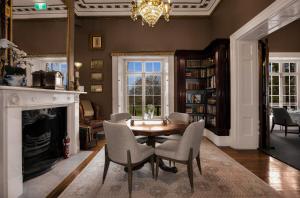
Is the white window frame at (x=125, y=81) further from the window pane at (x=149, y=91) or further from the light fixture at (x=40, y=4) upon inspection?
the light fixture at (x=40, y=4)

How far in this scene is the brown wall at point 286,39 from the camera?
21.1 feet

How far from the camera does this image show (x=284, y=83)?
727 centimetres

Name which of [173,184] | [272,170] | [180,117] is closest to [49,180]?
[173,184]

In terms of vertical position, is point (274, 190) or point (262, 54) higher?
point (262, 54)

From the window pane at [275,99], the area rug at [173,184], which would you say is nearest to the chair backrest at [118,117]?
the area rug at [173,184]

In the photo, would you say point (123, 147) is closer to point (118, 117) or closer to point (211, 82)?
point (118, 117)

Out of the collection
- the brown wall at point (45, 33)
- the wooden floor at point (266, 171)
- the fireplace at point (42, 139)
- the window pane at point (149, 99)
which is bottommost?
the wooden floor at point (266, 171)

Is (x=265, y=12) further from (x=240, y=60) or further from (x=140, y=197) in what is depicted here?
(x=140, y=197)

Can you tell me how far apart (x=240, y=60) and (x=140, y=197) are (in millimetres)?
3599

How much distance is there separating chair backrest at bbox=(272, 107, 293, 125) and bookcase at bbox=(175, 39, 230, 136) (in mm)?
2234

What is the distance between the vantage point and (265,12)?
10.2 ft

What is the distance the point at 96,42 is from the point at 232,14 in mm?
3917

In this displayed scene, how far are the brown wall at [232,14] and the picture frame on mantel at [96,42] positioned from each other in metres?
3.46

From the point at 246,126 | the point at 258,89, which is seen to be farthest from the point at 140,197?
the point at 258,89
